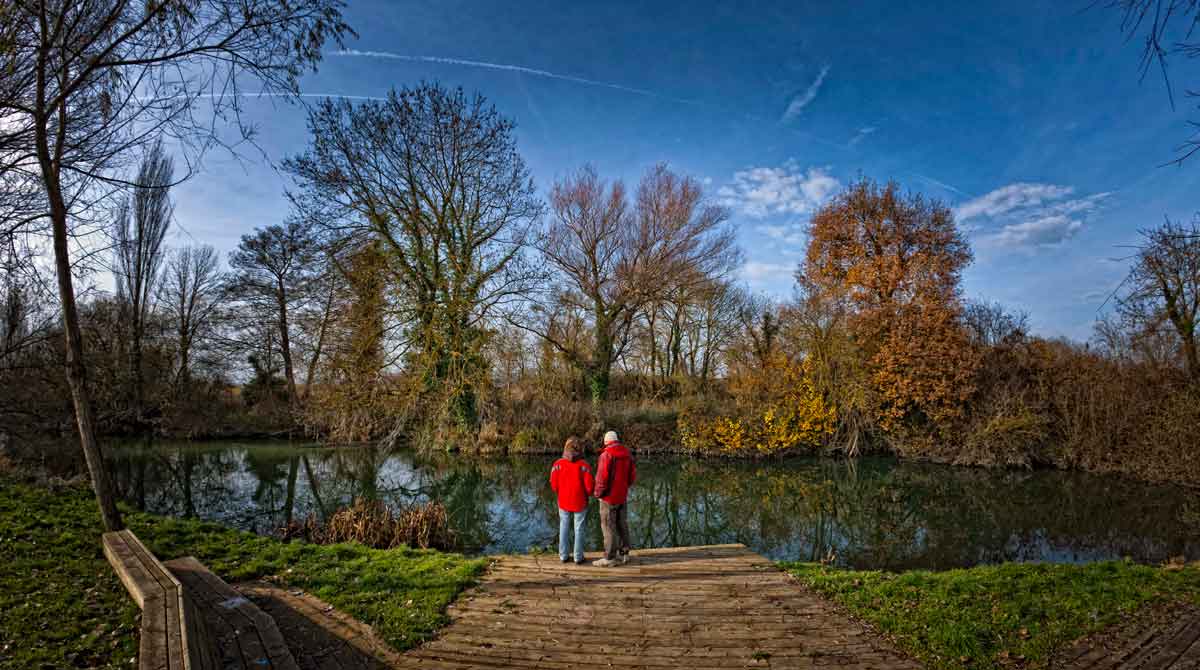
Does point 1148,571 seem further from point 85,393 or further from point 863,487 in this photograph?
point 85,393

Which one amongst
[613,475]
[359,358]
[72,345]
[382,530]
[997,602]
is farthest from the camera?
[359,358]

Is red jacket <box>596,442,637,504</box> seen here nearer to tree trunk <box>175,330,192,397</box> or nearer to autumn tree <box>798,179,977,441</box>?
autumn tree <box>798,179,977,441</box>

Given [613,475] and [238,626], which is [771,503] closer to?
[613,475]

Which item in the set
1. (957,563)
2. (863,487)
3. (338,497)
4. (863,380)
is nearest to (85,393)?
(338,497)

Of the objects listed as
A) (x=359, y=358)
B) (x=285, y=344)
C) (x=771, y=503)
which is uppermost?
(x=285, y=344)

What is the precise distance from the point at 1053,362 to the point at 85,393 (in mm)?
25411

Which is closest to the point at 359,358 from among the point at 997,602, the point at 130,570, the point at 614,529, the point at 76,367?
the point at 76,367

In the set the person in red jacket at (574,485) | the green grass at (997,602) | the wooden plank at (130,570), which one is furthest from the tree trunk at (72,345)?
the green grass at (997,602)

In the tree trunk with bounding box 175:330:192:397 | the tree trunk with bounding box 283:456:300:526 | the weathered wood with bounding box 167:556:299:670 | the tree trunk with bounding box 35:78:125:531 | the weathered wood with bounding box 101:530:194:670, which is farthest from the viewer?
the tree trunk with bounding box 175:330:192:397

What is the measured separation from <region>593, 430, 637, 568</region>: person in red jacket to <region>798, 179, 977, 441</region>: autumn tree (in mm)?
15894

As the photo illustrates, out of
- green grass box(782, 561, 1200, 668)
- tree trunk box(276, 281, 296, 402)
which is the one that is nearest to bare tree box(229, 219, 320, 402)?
tree trunk box(276, 281, 296, 402)

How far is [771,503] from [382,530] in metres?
9.04

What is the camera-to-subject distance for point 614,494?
21.7 feet

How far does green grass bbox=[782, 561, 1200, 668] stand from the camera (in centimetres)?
454
